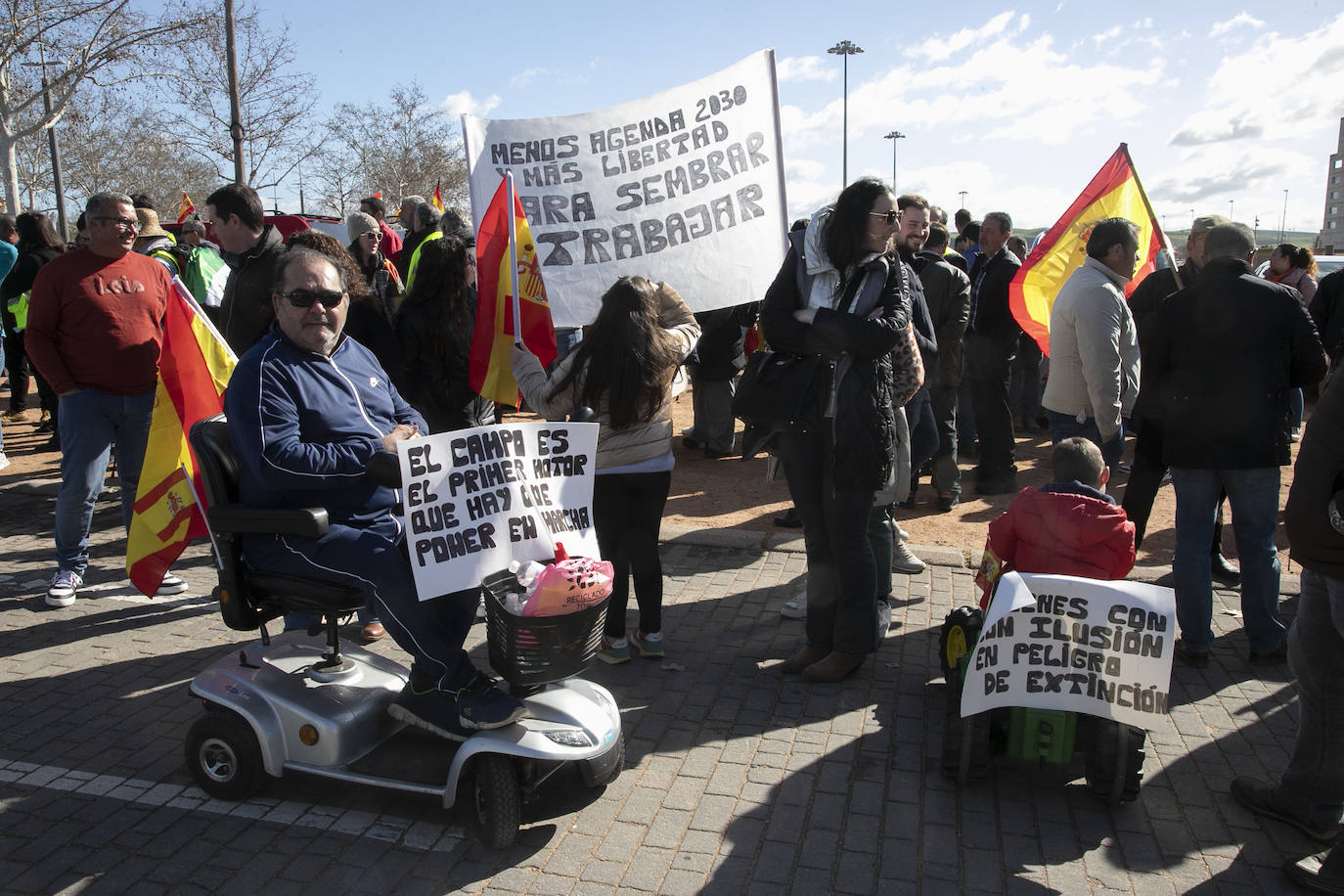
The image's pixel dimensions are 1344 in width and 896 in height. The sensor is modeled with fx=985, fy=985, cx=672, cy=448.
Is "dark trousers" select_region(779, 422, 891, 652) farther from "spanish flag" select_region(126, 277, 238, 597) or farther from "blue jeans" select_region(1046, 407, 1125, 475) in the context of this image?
"spanish flag" select_region(126, 277, 238, 597)

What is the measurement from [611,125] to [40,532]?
5034mm

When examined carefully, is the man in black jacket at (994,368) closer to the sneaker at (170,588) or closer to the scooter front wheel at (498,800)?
the scooter front wheel at (498,800)

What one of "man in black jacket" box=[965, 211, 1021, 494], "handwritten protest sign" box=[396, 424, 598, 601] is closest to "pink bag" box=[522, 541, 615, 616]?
"handwritten protest sign" box=[396, 424, 598, 601]

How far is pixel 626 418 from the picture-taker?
433 cm

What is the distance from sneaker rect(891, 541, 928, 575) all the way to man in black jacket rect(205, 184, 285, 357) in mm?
3799

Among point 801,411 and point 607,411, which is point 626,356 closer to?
point 607,411

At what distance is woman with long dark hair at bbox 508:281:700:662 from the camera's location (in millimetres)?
4297

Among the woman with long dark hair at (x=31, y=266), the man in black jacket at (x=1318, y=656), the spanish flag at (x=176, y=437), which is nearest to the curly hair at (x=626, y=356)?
the spanish flag at (x=176, y=437)

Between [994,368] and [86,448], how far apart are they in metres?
6.36

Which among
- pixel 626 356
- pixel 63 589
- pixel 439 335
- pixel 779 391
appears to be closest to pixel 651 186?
pixel 626 356

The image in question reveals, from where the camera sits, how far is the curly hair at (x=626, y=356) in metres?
4.27

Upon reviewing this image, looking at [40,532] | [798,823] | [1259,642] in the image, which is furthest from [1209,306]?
[40,532]

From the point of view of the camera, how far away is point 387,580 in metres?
3.27

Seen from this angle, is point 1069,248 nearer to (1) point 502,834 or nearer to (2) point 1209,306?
(2) point 1209,306
